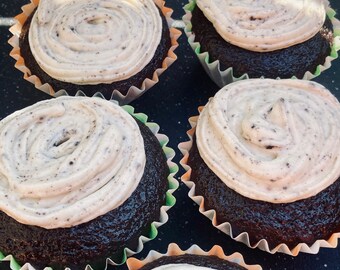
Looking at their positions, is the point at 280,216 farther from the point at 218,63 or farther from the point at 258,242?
the point at 218,63

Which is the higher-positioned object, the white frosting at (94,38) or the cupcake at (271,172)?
the white frosting at (94,38)

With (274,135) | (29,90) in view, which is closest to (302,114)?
(274,135)

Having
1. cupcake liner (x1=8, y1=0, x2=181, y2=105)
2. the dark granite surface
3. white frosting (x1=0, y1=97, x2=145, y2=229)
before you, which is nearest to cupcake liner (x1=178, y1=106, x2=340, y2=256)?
the dark granite surface

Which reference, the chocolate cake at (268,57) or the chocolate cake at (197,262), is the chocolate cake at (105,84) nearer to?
the chocolate cake at (268,57)

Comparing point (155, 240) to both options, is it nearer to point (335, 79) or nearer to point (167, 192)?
point (167, 192)

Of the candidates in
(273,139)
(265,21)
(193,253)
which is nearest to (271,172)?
(273,139)

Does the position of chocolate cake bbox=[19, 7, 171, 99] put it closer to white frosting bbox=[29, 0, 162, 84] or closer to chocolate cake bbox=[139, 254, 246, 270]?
white frosting bbox=[29, 0, 162, 84]

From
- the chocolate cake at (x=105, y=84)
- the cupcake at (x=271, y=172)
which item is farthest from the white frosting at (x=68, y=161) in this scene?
the cupcake at (x=271, y=172)
